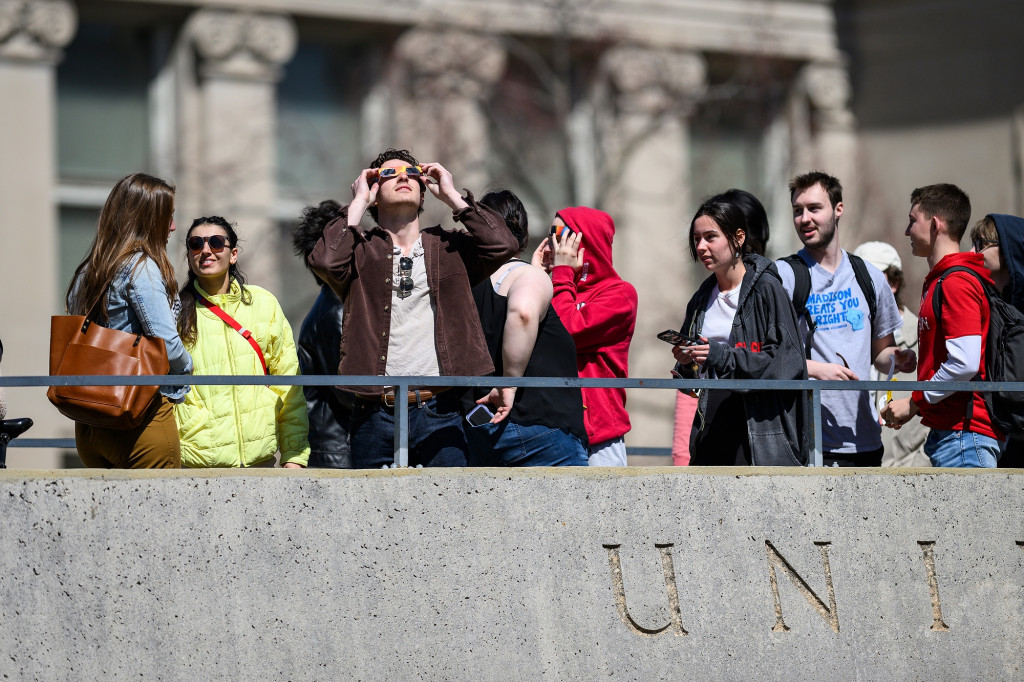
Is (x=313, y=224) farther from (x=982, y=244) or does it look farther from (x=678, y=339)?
(x=982, y=244)

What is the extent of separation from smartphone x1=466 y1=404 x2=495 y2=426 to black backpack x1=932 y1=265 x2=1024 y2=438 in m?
1.94

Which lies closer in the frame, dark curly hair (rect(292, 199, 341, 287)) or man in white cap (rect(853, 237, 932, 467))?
dark curly hair (rect(292, 199, 341, 287))

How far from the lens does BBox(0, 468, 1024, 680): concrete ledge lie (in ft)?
16.3

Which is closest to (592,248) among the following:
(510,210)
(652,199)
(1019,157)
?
(510,210)

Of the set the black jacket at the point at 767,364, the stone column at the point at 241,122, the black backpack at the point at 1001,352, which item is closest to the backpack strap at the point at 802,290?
the black jacket at the point at 767,364

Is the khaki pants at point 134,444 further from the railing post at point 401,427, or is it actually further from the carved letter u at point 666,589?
the carved letter u at point 666,589

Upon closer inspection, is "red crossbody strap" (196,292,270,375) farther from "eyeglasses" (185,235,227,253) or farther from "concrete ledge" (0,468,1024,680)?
"concrete ledge" (0,468,1024,680)

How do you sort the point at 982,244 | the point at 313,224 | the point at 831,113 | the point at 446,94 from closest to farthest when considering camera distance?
the point at 982,244 < the point at 313,224 < the point at 446,94 < the point at 831,113

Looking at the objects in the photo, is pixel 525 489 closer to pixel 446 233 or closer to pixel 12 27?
pixel 446 233

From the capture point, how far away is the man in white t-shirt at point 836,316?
616 cm

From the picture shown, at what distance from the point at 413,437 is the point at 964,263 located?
2395mm

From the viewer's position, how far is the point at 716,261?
237 inches

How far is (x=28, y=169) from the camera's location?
16.6 meters

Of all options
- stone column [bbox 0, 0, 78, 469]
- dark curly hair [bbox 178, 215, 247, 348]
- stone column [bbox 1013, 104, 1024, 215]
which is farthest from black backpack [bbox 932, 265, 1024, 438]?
stone column [bbox 1013, 104, 1024, 215]
